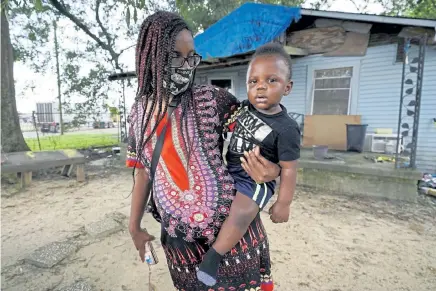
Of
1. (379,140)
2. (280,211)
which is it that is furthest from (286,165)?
(379,140)

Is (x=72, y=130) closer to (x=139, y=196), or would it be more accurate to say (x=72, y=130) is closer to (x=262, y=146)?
(x=139, y=196)

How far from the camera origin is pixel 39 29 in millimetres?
11883

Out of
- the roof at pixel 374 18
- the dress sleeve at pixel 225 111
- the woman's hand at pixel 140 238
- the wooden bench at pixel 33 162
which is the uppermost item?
the roof at pixel 374 18

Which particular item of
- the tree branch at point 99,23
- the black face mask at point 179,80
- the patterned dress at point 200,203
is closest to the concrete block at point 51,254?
the patterned dress at point 200,203

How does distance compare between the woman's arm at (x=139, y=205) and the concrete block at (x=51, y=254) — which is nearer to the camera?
the woman's arm at (x=139, y=205)

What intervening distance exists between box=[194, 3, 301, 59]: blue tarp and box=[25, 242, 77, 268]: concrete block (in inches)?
204

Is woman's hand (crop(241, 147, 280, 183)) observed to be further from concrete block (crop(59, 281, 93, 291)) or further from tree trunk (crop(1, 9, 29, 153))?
tree trunk (crop(1, 9, 29, 153))

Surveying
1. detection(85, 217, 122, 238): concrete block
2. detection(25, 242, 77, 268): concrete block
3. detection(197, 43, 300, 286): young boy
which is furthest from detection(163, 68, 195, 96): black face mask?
detection(85, 217, 122, 238): concrete block

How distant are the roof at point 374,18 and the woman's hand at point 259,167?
586 centimetres

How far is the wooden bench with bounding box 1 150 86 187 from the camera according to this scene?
211 inches

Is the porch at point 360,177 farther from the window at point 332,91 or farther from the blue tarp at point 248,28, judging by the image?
the blue tarp at point 248,28

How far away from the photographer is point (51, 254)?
312 cm

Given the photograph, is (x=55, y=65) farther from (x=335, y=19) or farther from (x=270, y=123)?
(x=270, y=123)

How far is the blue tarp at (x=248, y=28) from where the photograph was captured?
18.8 feet
